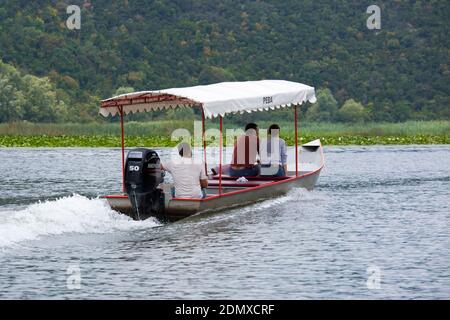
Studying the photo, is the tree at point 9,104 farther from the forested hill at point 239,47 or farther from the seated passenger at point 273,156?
the seated passenger at point 273,156

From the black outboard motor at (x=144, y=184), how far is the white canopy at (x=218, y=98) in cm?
107

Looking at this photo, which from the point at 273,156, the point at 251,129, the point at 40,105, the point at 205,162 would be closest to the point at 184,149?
the point at 205,162

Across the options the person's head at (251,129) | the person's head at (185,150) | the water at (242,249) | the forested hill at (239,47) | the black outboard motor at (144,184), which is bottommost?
the water at (242,249)

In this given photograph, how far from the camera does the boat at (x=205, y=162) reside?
16953 millimetres

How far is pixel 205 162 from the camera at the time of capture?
65.1ft

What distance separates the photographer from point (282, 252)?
15.1 meters

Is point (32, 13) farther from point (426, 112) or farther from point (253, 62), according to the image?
point (426, 112)

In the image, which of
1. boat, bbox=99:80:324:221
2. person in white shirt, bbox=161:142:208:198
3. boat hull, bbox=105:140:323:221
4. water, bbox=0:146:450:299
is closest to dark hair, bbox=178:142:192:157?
person in white shirt, bbox=161:142:208:198

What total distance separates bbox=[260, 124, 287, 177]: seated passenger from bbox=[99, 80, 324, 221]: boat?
0.16m

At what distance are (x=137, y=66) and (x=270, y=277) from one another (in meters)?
59.5

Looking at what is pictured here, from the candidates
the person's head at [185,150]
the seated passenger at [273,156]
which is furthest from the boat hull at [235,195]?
the person's head at [185,150]

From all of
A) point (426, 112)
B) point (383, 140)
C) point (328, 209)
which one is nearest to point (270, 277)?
point (328, 209)

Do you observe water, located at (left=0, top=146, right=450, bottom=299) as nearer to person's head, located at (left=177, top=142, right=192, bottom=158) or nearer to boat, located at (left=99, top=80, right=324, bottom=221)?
boat, located at (left=99, top=80, right=324, bottom=221)

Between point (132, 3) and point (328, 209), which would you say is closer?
point (328, 209)
